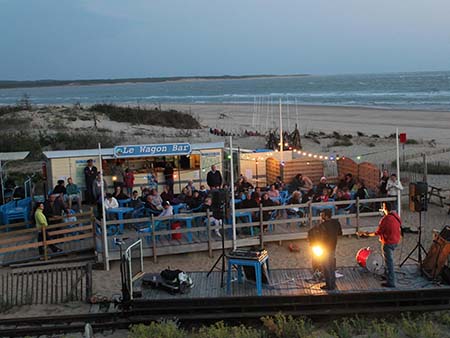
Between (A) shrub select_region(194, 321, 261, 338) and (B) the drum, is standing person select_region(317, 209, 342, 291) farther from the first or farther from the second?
(A) shrub select_region(194, 321, 261, 338)

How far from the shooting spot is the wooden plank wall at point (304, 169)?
54.3 feet

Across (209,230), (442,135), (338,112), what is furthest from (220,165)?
(338,112)

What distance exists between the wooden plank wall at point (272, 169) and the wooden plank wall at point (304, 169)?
0.98 feet

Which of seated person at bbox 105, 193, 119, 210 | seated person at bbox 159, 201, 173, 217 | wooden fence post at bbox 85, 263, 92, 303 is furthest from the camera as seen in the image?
seated person at bbox 105, 193, 119, 210

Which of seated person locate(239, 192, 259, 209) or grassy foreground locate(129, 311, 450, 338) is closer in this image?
grassy foreground locate(129, 311, 450, 338)

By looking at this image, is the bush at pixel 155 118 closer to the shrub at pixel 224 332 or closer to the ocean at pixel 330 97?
the ocean at pixel 330 97

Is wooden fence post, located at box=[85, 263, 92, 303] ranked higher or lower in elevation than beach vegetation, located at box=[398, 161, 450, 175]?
lower

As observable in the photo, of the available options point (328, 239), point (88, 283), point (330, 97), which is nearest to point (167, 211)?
point (88, 283)

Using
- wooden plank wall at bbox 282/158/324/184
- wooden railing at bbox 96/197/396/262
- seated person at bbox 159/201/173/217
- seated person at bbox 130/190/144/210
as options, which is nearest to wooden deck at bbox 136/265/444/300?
wooden railing at bbox 96/197/396/262

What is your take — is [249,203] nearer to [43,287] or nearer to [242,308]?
[242,308]

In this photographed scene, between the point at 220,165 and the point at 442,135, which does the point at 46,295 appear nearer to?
the point at 220,165

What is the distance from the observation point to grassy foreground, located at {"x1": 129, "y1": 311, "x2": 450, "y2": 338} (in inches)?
300

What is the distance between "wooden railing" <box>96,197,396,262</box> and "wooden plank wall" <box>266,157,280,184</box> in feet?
12.5

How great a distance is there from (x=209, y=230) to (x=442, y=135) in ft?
86.5
